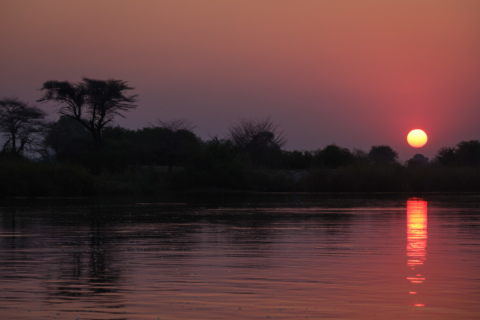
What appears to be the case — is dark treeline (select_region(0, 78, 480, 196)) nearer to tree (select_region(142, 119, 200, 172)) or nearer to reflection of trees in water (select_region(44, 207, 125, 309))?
tree (select_region(142, 119, 200, 172))

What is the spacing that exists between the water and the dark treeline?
1259 inches

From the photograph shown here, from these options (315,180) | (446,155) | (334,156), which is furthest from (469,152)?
(315,180)

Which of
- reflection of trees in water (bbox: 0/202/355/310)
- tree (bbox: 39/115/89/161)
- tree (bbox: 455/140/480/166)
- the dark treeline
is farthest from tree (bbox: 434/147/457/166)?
reflection of trees in water (bbox: 0/202/355/310)

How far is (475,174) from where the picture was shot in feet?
186

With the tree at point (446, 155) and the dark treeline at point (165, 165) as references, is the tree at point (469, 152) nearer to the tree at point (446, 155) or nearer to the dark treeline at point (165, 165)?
the tree at point (446, 155)

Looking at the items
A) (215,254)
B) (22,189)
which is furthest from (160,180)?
(215,254)

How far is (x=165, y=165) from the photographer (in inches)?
2876

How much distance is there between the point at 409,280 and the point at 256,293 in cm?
253

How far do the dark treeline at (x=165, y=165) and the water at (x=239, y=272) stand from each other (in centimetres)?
3198

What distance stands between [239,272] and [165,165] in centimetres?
6362

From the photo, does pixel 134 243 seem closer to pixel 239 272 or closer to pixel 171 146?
pixel 239 272

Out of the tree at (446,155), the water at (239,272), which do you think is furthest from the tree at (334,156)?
the water at (239,272)

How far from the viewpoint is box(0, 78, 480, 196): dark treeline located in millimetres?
49656

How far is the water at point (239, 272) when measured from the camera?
7.48m
